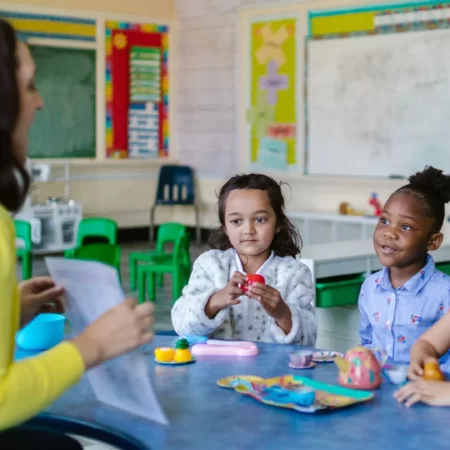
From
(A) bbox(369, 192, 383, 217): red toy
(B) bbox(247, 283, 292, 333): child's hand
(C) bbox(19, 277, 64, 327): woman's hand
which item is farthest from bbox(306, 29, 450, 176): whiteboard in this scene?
(C) bbox(19, 277, 64, 327): woman's hand

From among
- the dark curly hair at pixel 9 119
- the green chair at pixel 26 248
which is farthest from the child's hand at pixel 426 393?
the green chair at pixel 26 248

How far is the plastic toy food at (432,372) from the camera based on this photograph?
1.79 metres

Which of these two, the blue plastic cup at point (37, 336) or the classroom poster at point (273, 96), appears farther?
the classroom poster at point (273, 96)

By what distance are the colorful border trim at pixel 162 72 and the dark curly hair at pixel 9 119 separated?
8099mm

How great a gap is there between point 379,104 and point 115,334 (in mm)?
6602

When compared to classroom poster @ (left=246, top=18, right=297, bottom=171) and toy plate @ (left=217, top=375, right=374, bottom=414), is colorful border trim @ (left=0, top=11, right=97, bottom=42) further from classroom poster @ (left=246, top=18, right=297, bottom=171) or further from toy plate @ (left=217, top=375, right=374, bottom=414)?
toy plate @ (left=217, top=375, right=374, bottom=414)

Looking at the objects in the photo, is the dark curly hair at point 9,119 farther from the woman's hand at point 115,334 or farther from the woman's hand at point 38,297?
the woman's hand at point 38,297

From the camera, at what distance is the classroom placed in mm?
1615

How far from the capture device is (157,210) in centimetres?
999

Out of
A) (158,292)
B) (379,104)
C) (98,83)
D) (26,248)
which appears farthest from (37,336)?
(98,83)

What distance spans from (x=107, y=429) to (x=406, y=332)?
1.10 meters

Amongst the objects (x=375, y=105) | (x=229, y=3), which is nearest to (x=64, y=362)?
(x=375, y=105)

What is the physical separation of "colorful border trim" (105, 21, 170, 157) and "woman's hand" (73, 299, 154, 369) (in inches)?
318

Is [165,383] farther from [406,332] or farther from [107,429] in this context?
[406,332]
